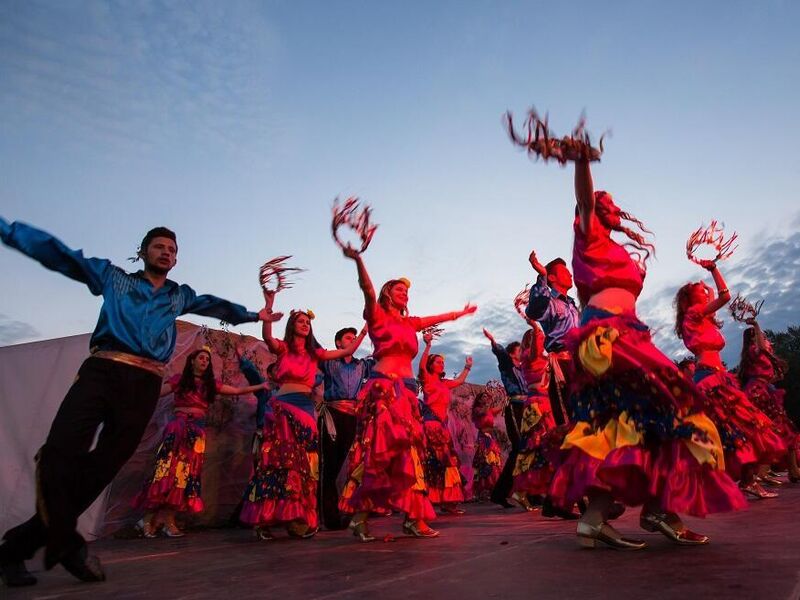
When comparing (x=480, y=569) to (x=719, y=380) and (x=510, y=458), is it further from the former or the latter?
(x=510, y=458)

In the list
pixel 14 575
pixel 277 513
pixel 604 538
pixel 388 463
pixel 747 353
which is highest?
pixel 747 353

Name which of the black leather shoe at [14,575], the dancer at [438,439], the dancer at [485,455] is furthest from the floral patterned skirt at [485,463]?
the black leather shoe at [14,575]

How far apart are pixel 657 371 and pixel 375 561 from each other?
175cm

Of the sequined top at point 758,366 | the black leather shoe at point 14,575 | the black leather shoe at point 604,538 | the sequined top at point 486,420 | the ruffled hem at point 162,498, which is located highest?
the sequined top at point 758,366

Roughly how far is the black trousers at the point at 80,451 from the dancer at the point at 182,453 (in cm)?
330

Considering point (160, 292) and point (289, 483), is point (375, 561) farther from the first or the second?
point (289, 483)

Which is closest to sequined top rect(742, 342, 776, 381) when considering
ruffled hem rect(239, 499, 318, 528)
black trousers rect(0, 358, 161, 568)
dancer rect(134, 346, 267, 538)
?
ruffled hem rect(239, 499, 318, 528)

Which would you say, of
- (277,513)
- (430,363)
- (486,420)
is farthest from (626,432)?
(486,420)

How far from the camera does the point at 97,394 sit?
10.2ft

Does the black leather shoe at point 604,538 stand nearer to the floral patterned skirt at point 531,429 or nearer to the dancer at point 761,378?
the floral patterned skirt at point 531,429

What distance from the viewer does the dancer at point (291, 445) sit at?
17.6 feet

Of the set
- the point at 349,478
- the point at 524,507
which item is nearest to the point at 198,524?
the point at 349,478

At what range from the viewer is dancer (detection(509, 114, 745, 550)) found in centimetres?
292

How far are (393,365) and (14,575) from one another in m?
2.72
